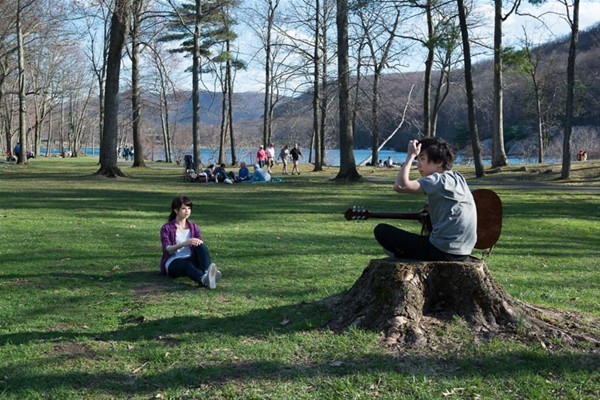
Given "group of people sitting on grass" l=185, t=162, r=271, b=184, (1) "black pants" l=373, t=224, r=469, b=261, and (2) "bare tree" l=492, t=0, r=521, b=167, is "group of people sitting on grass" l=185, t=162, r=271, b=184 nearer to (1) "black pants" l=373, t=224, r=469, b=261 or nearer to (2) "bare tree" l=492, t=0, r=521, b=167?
(2) "bare tree" l=492, t=0, r=521, b=167

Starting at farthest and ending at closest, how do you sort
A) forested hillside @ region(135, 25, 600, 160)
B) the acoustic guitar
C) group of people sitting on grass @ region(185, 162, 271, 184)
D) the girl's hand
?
forested hillside @ region(135, 25, 600, 160)
group of people sitting on grass @ region(185, 162, 271, 184)
the girl's hand
the acoustic guitar

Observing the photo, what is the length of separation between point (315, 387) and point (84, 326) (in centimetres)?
251

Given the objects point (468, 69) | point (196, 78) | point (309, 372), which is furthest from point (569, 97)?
point (309, 372)

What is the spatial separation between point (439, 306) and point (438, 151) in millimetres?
1249

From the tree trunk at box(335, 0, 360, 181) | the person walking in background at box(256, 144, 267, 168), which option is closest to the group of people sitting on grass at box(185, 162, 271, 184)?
the tree trunk at box(335, 0, 360, 181)

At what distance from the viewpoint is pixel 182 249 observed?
761 centimetres

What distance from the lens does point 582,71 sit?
273 ft

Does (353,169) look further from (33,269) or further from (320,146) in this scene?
(33,269)

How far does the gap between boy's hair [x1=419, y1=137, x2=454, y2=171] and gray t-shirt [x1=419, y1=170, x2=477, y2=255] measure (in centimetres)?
10

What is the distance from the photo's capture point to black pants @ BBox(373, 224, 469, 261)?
5.05 m

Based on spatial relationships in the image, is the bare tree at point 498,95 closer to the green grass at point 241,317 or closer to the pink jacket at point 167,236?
the green grass at point 241,317

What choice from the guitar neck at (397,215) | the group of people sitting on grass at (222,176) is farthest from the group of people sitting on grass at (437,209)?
the group of people sitting on grass at (222,176)

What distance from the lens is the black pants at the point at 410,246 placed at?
5.05 m

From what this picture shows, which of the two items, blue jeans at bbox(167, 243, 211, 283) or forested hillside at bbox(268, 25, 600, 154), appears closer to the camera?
blue jeans at bbox(167, 243, 211, 283)
